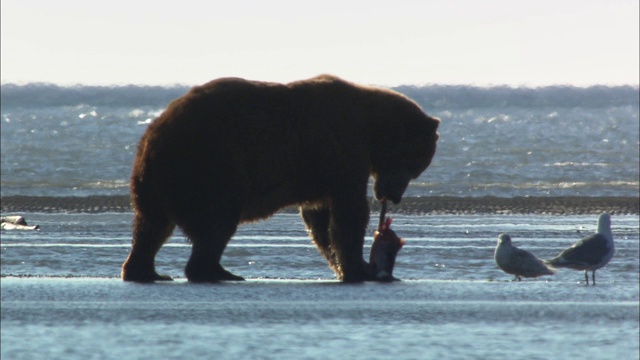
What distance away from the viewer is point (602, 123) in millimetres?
45906

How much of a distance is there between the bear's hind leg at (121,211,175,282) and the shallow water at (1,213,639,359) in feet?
0.46

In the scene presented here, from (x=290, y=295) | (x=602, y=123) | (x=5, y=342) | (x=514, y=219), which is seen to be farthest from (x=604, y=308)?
(x=602, y=123)

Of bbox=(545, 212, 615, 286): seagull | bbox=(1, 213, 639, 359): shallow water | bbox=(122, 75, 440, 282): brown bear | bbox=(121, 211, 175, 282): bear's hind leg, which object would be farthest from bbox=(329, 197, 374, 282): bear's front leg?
bbox=(545, 212, 615, 286): seagull

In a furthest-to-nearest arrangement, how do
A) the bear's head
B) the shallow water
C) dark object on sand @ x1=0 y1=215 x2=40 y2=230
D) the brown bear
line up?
dark object on sand @ x1=0 y1=215 x2=40 y2=230 → the bear's head → the brown bear → the shallow water

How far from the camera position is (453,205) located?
22.9 meters

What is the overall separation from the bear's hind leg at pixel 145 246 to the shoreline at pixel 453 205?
40.9 feet

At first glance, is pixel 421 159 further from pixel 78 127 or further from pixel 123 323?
pixel 78 127

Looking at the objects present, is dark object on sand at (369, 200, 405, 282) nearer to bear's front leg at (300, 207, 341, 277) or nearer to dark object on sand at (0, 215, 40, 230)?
bear's front leg at (300, 207, 341, 277)

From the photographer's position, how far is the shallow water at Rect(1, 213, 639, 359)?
6090 millimetres

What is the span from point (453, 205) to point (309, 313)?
1582 centimetres

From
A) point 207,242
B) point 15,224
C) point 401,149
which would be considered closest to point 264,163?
point 207,242

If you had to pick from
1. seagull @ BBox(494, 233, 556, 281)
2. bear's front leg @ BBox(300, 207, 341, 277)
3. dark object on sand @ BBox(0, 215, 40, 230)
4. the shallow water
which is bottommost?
dark object on sand @ BBox(0, 215, 40, 230)

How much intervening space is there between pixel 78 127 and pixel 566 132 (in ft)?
48.9

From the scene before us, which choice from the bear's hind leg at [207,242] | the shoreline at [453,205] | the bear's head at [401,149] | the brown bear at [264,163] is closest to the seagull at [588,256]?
the bear's head at [401,149]
